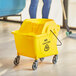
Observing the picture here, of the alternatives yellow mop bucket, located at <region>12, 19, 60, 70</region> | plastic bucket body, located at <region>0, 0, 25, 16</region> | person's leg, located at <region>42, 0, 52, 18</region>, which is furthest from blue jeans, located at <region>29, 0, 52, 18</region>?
plastic bucket body, located at <region>0, 0, 25, 16</region>

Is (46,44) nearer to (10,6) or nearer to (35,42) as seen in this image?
(35,42)

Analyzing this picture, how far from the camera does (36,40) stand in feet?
5.37

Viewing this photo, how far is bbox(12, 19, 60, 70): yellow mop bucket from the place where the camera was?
1656mm

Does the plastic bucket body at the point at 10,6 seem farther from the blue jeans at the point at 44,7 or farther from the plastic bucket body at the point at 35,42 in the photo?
the blue jeans at the point at 44,7

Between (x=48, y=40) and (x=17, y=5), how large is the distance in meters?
0.43

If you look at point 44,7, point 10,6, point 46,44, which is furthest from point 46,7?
point 10,6

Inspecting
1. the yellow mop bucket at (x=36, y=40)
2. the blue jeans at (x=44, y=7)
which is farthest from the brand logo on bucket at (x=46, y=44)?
the blue jeans at (x=44, y=7)

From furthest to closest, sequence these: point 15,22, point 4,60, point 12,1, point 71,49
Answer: point 15,22
point 71,49
point 4,60
point 12,1

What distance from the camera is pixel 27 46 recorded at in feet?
5.54

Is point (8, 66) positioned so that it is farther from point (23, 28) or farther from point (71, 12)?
point (71, 12)

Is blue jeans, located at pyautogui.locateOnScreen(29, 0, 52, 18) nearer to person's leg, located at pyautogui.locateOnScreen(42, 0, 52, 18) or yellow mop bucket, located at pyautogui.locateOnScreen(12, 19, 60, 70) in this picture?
person's leg, located at pyautogui.locateOnScreen(42, 0, 52, 18)

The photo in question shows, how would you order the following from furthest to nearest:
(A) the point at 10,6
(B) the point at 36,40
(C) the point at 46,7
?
1. (C) the point at 46,7
2. (B) the point at 36,40
3. (A) the point at 10,6

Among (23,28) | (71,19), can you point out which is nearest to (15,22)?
(71,19)

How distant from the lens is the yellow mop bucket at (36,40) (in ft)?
5.43
